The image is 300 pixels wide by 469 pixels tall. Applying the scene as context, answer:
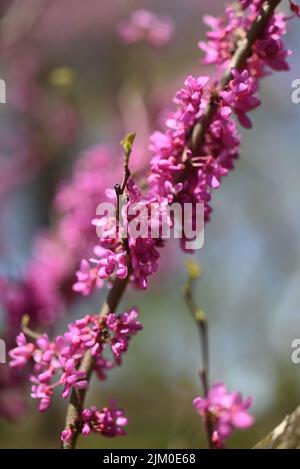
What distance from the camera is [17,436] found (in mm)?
5152

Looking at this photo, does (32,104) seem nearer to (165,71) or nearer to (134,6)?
(134,6)

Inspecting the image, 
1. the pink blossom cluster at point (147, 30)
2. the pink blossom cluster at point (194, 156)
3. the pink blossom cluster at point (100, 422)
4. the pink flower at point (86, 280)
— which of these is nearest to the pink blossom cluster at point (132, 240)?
the pink blossom cluster at point (194, 156)

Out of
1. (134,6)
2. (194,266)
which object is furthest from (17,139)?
(194,266)

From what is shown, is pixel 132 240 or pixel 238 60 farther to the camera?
pixel 238 60

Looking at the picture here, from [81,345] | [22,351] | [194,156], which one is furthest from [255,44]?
[22,351]

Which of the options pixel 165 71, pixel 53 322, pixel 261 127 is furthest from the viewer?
pixel 165 71

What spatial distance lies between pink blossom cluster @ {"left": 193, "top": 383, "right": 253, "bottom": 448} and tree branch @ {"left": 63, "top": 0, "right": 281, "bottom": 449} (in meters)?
0.33

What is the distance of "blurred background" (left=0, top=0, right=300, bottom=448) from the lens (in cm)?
385

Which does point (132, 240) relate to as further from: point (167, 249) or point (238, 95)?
point (167, 249)

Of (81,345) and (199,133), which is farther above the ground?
(199,133)

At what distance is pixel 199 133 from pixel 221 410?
2.67 ft

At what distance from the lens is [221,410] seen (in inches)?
76.4

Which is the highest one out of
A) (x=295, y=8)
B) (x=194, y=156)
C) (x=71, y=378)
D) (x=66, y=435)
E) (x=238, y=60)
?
(x=295, y=8)
